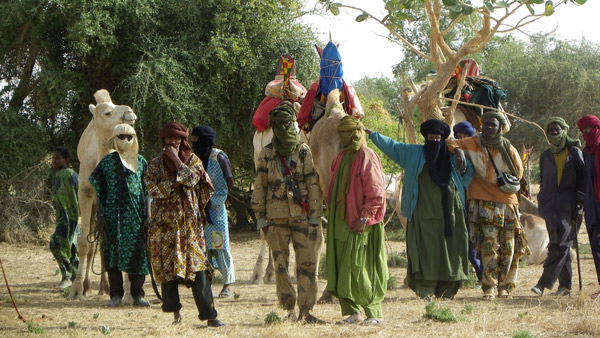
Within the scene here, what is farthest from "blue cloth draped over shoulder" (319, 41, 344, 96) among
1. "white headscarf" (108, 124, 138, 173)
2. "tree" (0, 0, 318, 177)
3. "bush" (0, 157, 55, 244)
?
"bush" (0, 157, 55, 244)

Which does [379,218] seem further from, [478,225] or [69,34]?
[69,34]

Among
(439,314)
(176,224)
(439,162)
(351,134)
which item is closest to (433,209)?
(439,162)

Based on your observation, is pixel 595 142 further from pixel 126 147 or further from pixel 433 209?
pixel 126 147

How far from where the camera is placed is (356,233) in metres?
6.99

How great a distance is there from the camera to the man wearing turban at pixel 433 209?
805 cm

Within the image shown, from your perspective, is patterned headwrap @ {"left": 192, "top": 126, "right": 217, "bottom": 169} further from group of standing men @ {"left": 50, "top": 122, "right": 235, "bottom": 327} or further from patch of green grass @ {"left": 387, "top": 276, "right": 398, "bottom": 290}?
patch of green grass @ {"left": 387, "top": 276, "right": 398, "bottom": 290}

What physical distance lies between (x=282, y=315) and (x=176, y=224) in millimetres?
1494

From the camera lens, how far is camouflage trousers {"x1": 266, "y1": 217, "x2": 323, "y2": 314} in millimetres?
7027

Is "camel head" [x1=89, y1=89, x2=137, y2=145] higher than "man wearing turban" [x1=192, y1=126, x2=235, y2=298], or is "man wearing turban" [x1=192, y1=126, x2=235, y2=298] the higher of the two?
"camel head" [x1=89, y1=89, x2=137, y2=145]

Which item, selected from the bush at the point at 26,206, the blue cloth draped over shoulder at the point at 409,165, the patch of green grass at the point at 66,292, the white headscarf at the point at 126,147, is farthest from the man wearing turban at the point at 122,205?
the bush at the point at 26,206

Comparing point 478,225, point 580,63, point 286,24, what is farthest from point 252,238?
point 580,63

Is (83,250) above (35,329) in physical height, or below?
above

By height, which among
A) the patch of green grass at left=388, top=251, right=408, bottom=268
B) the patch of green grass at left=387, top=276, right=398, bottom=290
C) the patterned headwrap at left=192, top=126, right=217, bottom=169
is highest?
the patterned headwrap at left=192, top=126, right=217, bottom=169

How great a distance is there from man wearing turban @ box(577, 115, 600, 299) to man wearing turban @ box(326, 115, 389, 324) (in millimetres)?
2891
